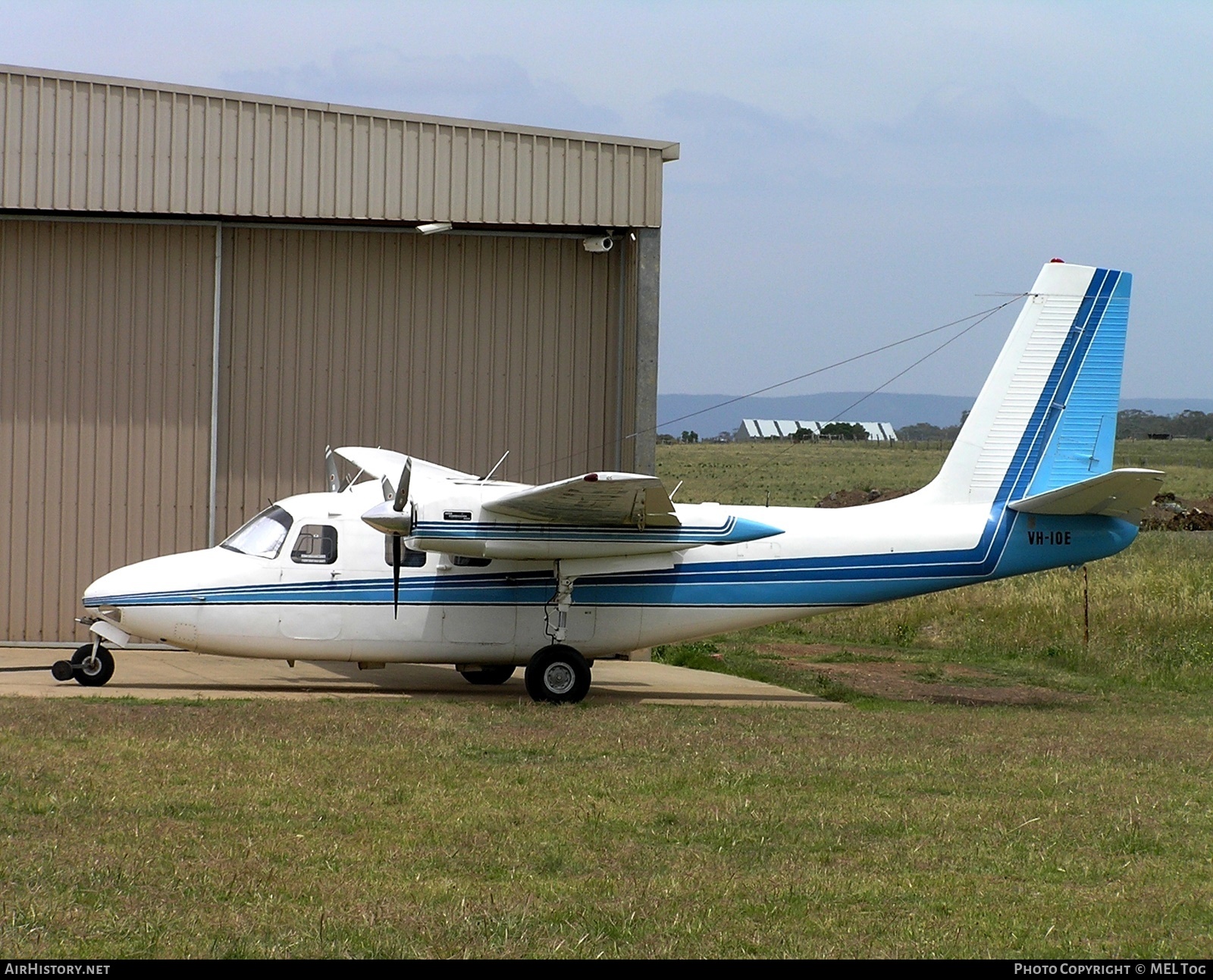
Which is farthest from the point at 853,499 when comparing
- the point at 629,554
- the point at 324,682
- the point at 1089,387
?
the point at 629,554

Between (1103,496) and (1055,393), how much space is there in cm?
138

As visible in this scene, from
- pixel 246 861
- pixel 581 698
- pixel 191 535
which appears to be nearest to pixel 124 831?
pixel 246 861

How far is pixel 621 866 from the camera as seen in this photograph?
25.0 feet

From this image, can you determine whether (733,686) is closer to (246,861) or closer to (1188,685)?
(1188,685)

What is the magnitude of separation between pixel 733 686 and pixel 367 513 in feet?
17.9

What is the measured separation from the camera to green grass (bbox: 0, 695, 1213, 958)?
632 cm

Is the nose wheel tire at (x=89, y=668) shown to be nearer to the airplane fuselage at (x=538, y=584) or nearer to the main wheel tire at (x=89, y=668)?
the main wheel tire at (x=89, y=668)

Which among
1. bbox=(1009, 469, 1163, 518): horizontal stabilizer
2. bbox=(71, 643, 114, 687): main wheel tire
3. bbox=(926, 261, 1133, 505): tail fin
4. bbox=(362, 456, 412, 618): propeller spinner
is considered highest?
bbox=(926, 261, 1133, 505): tail fin

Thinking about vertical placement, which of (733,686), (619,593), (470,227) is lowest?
(733,686)

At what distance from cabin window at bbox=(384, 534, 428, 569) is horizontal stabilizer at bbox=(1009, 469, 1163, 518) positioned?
21.2 feet

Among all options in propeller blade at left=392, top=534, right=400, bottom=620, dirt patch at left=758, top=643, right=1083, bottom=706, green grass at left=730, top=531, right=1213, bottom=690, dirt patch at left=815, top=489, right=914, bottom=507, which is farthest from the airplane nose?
dirt patch at left=815, top=489, right=914, bottom=507

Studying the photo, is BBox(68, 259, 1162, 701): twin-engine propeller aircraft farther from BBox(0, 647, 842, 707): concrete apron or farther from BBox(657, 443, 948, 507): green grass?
BBox(657, 443, 948, 507): green grass

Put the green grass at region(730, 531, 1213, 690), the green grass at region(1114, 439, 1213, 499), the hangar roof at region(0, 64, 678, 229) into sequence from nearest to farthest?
the hangar roof at region(0, 64, 678, 229)
the green grass at region(730, 531, 1213, 690)
the green grass at region(1114, 439, 1213, 499)
